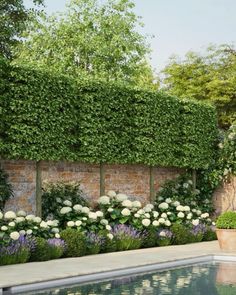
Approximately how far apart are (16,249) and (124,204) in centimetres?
378

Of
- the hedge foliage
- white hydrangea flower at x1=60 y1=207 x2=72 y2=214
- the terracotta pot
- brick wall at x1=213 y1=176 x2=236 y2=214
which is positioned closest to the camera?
the hedge foliage

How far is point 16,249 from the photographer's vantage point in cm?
1132

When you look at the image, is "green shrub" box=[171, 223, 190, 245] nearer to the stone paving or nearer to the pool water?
the stone paving

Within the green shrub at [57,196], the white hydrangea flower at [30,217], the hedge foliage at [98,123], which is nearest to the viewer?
the white hydrangea flower at [30,217]

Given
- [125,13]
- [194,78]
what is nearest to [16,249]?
[125,13]

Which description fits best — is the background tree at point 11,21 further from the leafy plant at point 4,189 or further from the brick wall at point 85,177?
the leafy plant at point 4,189

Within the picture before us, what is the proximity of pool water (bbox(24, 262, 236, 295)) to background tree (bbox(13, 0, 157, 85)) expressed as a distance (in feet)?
48.0

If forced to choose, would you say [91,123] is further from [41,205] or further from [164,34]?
[164,34]

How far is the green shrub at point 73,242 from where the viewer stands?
1245 centimetres

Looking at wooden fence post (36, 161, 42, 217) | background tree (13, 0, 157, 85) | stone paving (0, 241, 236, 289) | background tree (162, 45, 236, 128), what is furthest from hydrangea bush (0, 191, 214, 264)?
background tree (162, 45, 236, 128)

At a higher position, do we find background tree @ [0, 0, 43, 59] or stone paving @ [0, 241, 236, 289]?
background tree @ [0, 0, 43, 59]

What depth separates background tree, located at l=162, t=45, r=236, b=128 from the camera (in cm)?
3166

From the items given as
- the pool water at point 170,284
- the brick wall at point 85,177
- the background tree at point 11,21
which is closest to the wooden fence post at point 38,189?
the brick wall at point 85,177

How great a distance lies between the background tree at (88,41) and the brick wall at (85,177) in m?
9.17
